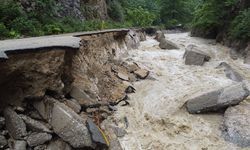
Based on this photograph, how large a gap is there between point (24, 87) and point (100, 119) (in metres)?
1.97

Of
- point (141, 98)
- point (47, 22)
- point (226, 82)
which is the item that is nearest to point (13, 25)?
point (47, 22)

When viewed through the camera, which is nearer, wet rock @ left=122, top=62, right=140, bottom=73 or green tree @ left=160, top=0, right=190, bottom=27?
wet rock @ left=122, top=62, right=140, bottom=73

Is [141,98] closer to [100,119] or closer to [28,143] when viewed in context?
[100,119]

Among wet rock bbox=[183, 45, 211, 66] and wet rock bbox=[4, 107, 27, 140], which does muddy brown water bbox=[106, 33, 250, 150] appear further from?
wet rock bbox=[4, 107, 27, 140]

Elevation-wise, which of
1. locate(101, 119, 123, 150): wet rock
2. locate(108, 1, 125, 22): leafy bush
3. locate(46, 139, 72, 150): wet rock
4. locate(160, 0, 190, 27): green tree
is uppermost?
locate(46, 139, 72, 150): wet rock

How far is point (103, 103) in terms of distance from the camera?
25.4 feet

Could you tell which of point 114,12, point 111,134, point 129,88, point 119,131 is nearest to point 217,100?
point 129,88

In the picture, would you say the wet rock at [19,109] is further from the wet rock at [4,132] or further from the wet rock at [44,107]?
the wet rock at [4,132]

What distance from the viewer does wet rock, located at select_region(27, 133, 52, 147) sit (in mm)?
5415

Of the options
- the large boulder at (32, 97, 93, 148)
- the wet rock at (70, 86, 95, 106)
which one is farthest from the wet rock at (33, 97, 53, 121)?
the wet rock at (70, 86, 95, 106)

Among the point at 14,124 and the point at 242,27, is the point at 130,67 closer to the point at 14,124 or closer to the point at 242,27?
the point at 14,124

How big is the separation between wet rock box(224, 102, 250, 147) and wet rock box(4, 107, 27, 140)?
14.3 ft

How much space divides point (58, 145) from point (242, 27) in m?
12.5

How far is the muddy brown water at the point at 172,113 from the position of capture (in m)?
6.74
